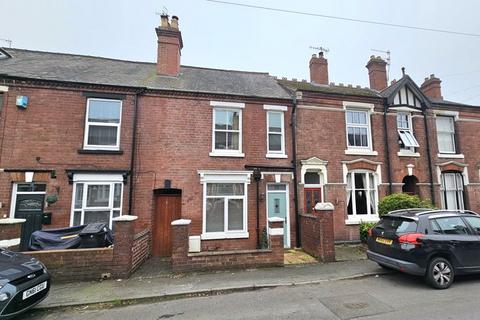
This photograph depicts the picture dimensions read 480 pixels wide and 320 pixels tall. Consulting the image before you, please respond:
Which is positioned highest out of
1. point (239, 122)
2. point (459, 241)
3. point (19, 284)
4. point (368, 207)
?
point (239, 122)

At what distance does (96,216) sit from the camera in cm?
929

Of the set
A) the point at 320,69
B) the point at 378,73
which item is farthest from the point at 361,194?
the point at 378,73

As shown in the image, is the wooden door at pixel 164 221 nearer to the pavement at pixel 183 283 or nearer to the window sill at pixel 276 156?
the pavement at pixel 183 283

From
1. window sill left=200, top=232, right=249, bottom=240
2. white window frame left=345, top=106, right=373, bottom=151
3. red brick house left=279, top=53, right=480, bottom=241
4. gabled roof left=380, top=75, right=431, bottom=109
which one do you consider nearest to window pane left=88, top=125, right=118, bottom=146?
window sill left=200, top=232, right=249, bottom=240

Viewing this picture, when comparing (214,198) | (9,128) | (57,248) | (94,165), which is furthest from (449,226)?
(9,128)

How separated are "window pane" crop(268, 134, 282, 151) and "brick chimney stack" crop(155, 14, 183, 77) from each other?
17.8 feet

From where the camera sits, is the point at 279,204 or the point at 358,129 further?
the point at 358,129

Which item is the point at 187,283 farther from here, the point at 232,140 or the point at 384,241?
the point at 232,140

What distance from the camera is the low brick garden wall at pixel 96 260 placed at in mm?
6582

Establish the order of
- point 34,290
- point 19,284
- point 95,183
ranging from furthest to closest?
point 95,183 < point 34,290 < point 19,284

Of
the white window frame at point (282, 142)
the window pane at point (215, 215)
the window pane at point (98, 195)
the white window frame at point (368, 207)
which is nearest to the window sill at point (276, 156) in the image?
the white window frame at point (282, 142)

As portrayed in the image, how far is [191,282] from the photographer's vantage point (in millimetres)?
6531

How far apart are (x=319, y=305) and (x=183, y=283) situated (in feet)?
10.9

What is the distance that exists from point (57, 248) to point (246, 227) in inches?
244
